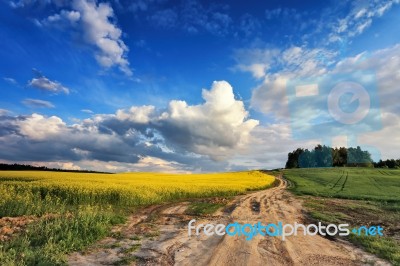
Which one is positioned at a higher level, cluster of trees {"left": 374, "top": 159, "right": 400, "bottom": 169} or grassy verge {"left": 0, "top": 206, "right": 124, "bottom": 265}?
cluster of trees {"left": 374, "top": 159, "right": 400, "bottom": 169}

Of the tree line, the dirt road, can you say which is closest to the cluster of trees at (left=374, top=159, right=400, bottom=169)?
the tree line

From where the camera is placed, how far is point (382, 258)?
10445 mm

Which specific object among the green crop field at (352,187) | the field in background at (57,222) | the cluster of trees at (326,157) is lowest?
the field in background at (57,222)

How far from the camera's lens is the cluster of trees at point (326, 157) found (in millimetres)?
153000

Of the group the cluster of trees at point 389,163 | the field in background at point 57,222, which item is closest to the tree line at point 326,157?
the cluster of trees at point 389,163

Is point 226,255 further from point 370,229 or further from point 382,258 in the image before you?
point 370,229

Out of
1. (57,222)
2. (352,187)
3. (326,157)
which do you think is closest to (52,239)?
(57,222)

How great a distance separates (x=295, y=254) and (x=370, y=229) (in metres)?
7.78

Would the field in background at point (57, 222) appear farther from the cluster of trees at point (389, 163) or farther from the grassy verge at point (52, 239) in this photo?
the cluster of trees at point (389, 163)

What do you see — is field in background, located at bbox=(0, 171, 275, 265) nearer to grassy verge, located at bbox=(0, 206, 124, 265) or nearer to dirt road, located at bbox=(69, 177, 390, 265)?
grassy verge, located at bbox=(0, 206, 124, 265)

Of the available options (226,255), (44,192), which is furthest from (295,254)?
(44,192)

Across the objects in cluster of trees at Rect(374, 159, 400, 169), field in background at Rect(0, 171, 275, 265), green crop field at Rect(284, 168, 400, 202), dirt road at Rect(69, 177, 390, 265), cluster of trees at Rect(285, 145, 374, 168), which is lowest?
dirt road at Rect(69, 177, 390, 265)

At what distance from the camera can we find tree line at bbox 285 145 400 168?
6024 inches

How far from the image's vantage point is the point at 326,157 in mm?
158375
